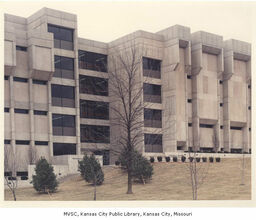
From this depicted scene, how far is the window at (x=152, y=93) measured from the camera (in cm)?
6222

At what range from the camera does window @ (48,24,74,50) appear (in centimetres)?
5756

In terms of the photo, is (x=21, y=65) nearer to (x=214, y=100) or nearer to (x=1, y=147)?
(x=1, y=147)

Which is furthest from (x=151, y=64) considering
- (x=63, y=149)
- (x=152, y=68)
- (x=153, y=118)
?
(x=63, y=149)

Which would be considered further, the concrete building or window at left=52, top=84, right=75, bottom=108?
window at left=52, top=84, right=75, bottom=108

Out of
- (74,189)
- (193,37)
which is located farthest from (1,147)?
(193,37)

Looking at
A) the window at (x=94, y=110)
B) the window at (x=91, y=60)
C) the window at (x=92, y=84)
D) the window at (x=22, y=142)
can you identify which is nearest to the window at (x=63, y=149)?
the window at (x=22, y=142)

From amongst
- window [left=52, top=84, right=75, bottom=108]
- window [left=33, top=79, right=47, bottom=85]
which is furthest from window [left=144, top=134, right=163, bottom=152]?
window [left=33, top=79, right=47, bottom=85]

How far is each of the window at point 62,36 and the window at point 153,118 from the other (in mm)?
13739

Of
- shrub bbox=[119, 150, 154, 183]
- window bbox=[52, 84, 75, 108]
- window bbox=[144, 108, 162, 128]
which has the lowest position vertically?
shrub bbox=[119, 150, 154, 183]

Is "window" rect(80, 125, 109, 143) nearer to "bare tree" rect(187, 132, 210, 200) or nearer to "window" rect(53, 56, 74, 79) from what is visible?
"window" rect(53, 56, 74, 79)

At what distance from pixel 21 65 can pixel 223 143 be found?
34.3 meters

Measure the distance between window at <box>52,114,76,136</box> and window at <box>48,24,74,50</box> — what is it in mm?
9065

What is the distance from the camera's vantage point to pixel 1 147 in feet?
104

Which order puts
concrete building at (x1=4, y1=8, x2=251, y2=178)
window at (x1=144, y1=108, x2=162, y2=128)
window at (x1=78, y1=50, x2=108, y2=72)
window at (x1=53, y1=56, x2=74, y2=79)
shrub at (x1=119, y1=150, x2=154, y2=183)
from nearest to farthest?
shrub at (x1=119, y1=150, x2=154, y2=183) → concrete building at (x1=4, y1=8, x2=251, y2=178) → window at (x1=53, y1=56, x2=74, y2=79) → window at (x1=144, y1=108, x2=162, y2=128) → window at (x1=78, y1=50, x2=108, y2=72)
